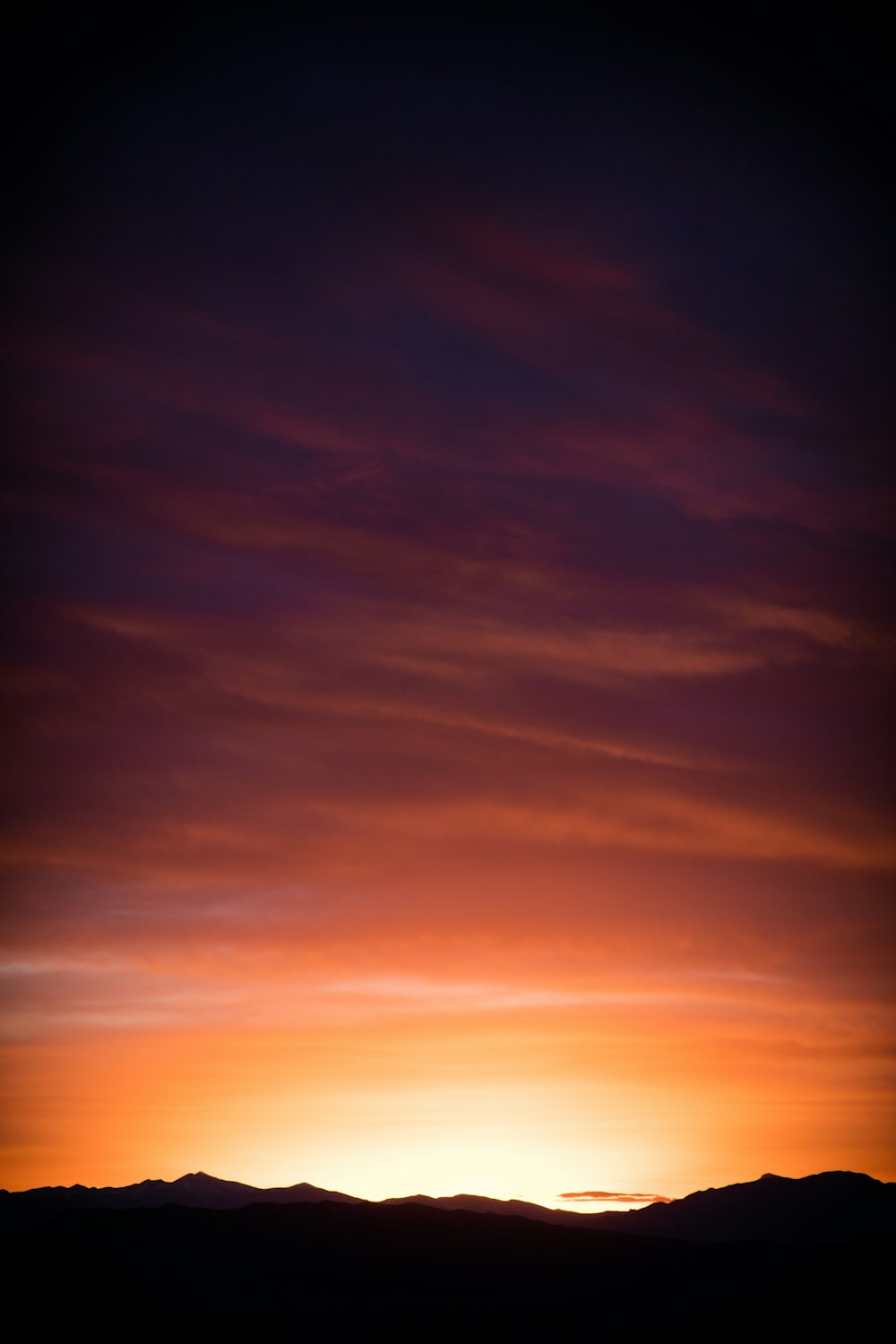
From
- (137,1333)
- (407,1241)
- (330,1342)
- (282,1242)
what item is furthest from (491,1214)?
(137,1333)

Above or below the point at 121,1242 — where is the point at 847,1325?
below

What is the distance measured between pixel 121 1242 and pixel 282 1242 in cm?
2281

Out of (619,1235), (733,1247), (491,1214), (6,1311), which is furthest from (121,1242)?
(733,1247)

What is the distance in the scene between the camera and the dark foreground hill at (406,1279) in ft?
503

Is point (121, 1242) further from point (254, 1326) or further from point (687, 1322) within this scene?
point (687, 1322)

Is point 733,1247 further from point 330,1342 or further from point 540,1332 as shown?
point 330,1342

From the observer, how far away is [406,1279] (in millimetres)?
167375

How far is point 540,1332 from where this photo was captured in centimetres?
15350

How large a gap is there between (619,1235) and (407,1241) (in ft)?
110

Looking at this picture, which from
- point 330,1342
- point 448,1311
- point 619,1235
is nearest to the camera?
point 330,1342

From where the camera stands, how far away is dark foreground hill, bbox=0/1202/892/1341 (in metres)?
153

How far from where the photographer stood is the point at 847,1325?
521 feet

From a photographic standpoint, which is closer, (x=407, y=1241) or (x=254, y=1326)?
(x=254, y=1326)

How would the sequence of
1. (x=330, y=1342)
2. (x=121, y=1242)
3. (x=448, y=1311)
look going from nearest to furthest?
(x=330, y=1342) < (x=448, y=1311) < (x=121, y=1242)
